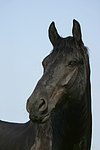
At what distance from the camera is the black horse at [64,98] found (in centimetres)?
278

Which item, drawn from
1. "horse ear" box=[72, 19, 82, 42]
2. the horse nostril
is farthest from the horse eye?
the horse nostril

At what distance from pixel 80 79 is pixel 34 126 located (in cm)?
74

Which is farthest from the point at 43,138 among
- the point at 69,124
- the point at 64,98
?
the point at 64,98

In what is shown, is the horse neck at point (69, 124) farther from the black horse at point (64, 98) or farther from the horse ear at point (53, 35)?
the horse ear at point (53, 35)

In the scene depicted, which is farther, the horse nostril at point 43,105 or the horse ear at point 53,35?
the horse ear at point 53,35

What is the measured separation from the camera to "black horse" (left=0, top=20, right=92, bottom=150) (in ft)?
9.12

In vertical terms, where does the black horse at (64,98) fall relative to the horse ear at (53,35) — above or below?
below

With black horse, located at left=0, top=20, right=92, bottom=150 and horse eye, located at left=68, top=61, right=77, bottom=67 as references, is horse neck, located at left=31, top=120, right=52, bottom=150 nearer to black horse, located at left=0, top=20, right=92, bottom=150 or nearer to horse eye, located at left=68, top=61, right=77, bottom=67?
black horse, located at left=0, top=20, right=92, bottom=150

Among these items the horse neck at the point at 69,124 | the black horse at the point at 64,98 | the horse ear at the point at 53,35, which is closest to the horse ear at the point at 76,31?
the black horse at the point at 64,98

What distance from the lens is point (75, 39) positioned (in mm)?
3051

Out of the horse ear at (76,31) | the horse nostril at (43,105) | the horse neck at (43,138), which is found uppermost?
the horse ear at (76,31)

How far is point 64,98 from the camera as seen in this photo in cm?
287

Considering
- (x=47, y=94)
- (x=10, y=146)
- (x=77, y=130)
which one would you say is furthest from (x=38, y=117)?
(x=10, y=146)

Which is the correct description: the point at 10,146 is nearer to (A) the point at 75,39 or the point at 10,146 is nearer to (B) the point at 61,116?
(B) the point at 61,116
